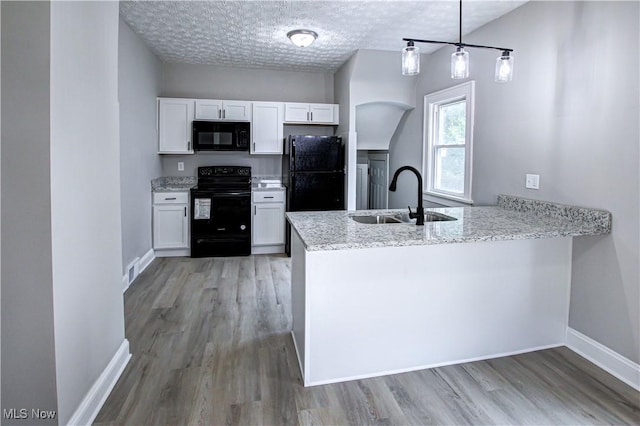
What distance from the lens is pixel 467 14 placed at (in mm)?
3312

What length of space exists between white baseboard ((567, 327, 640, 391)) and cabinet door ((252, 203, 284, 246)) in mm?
3450

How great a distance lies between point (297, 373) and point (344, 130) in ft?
11.6

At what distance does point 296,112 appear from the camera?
17.7ft

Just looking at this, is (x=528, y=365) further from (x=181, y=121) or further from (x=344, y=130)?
(x=181, y=121)

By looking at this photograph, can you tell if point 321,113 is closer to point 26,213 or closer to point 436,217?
point 436,217

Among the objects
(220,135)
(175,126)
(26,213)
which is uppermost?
(175,126)

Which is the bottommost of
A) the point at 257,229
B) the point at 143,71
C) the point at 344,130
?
the point at 257,229

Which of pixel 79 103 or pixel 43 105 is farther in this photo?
pixel 79 103

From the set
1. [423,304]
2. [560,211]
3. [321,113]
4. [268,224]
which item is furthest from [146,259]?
[560,211]

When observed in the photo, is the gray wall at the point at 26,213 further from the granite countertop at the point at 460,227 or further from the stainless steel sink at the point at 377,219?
the stainless steel sink at the point at 377,219

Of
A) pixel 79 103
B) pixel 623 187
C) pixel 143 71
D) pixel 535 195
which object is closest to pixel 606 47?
pixel 623 187

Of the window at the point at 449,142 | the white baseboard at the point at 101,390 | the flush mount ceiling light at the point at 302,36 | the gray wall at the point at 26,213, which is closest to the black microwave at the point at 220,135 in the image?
the flush mount ceiling light at the point at 302,36

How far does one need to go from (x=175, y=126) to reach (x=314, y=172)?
6.16 ft

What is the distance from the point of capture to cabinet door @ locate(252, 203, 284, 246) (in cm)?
517
